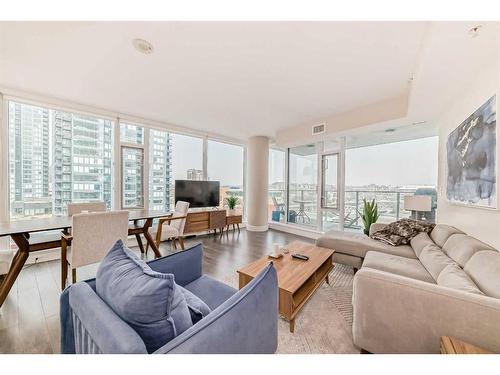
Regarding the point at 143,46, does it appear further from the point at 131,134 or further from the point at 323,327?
the point at 323,327

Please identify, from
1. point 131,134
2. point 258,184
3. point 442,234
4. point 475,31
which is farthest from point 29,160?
point 442,234

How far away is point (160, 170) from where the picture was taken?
14.4ft

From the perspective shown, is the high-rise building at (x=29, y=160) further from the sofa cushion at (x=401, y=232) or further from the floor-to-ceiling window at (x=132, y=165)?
the sofa cushion at (x=401, y=232)

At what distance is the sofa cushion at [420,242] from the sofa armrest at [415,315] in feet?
4.42

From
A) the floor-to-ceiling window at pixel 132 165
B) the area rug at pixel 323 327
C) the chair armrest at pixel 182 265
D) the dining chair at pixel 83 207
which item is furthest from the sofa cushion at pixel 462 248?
the floor-to-ceiling window at pixel 132 165

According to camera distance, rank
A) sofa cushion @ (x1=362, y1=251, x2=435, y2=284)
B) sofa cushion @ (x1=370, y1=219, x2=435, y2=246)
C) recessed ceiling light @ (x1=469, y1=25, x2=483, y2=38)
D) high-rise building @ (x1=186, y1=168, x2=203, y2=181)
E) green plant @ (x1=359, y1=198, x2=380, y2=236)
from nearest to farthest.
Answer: recessed ceiling light @ (x1=469, y1=25, x2=483, y2=38) → sofa cushion @ (x1=362, y1=251, x2=435, y2=284) → sofa cushion @ (x1=370, y1=219, x2=435, y2=246) → green plant @ (x1=359, y1=198, x2=380, y2=236) → high-rise building @ (x1=186, y1=168, x2=203, y2=181)

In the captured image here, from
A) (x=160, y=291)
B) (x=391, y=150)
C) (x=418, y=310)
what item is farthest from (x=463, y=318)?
(x=391, y=150)

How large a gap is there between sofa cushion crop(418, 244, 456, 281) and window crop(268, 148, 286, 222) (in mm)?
3797

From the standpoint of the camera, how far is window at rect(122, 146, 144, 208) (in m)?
3.90

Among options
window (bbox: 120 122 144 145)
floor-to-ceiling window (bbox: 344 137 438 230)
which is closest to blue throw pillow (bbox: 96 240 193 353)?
window (bbox: 120 122 144 145)

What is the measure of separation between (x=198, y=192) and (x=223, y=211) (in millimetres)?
743

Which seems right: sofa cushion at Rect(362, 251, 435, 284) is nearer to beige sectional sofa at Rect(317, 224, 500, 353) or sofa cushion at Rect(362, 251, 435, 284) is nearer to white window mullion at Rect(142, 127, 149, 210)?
beige sectional sofa at Rect(317, 224, 500, 353)

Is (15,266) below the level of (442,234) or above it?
below

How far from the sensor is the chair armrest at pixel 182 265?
1.42 m
